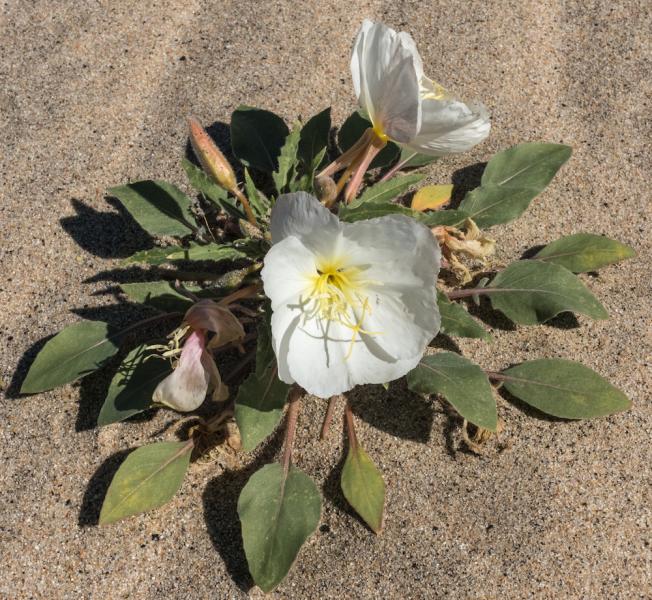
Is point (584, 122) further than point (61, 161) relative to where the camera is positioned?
Yes

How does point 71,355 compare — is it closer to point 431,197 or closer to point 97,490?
point 97,490

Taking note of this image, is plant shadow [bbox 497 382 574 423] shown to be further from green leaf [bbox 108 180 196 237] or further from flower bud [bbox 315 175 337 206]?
green leaf [bbox 108 180 196 237]

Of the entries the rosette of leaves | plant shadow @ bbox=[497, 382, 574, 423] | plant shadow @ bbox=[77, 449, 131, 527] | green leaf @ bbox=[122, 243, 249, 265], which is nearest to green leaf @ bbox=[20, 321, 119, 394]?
the rosette of leaves

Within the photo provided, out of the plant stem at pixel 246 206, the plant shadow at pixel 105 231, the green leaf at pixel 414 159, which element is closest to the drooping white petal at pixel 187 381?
the plant stem at pixel 246 206

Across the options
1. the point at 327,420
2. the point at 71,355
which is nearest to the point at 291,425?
the point at 327,420

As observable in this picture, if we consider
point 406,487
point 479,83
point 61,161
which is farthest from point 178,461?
point 479,83

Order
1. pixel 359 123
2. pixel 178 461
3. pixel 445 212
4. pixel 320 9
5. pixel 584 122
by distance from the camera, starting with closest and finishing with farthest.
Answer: pixel 445 212, pixel 178 461, pixel 359 123, pixel 584 122, pixel 320 9

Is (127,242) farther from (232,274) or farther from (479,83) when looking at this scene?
(479,83)
